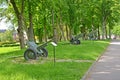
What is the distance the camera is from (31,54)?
2009cm

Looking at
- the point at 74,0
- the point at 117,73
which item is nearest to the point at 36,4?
the point at 74,0

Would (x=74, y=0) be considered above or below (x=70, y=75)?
above

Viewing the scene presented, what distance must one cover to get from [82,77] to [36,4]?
943 inches

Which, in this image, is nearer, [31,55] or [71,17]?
[31,55]

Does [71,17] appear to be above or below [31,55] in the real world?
above

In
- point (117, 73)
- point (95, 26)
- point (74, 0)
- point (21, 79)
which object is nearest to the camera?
point (21, 79)

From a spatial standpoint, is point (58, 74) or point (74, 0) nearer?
point (58, 74)

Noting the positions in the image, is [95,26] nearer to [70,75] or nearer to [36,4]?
[36,4]

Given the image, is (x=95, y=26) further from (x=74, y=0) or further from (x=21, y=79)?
(x=21, y=79)

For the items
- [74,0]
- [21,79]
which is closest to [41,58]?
[21,79]

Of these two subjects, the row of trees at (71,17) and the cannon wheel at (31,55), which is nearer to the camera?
the cannon wheel at (31,55)

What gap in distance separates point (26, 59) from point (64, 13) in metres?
30.5

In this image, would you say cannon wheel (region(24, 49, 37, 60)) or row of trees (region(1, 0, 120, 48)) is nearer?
cannon wheel (region(24, 49, 37, 60))

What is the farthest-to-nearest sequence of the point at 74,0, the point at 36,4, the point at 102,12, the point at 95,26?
the point at 95,26 < the point at 102,12 < the point at 74,0 < the point at 36,4
